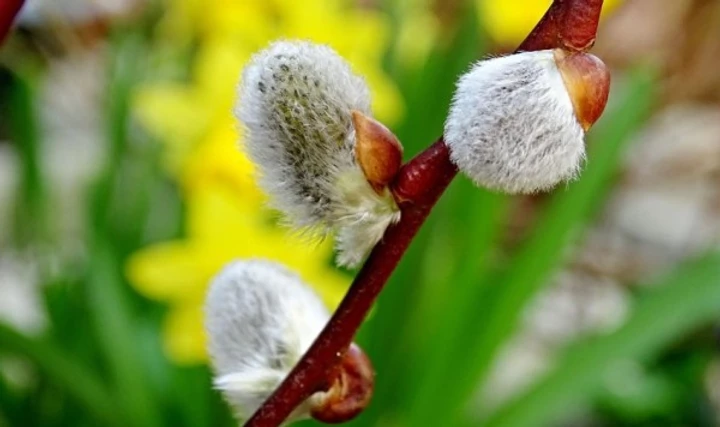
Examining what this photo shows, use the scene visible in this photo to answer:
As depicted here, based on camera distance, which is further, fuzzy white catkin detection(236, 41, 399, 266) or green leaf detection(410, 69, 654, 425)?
green leaf detection(410, 69, 654, 425)

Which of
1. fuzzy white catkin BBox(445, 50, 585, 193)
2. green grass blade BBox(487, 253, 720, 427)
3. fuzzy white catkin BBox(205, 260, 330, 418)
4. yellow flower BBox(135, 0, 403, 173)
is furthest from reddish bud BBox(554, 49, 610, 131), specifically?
green grass blade BBox(487, 253, 720, 427)

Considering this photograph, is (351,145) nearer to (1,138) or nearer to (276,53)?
(276,53)

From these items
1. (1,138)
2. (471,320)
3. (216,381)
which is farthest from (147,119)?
(1,138)

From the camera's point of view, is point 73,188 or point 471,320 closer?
point 471,320

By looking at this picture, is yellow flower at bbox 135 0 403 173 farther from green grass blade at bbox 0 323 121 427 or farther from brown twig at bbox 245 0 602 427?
brown twig at bbox 245 0 602 427

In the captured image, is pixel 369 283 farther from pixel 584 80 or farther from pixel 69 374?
pixel 69 374

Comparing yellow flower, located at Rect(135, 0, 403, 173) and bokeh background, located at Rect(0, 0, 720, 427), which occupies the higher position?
yellow flower, located at Rect(135, 0, 403, 173)

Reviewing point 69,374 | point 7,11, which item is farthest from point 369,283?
point 69,374
